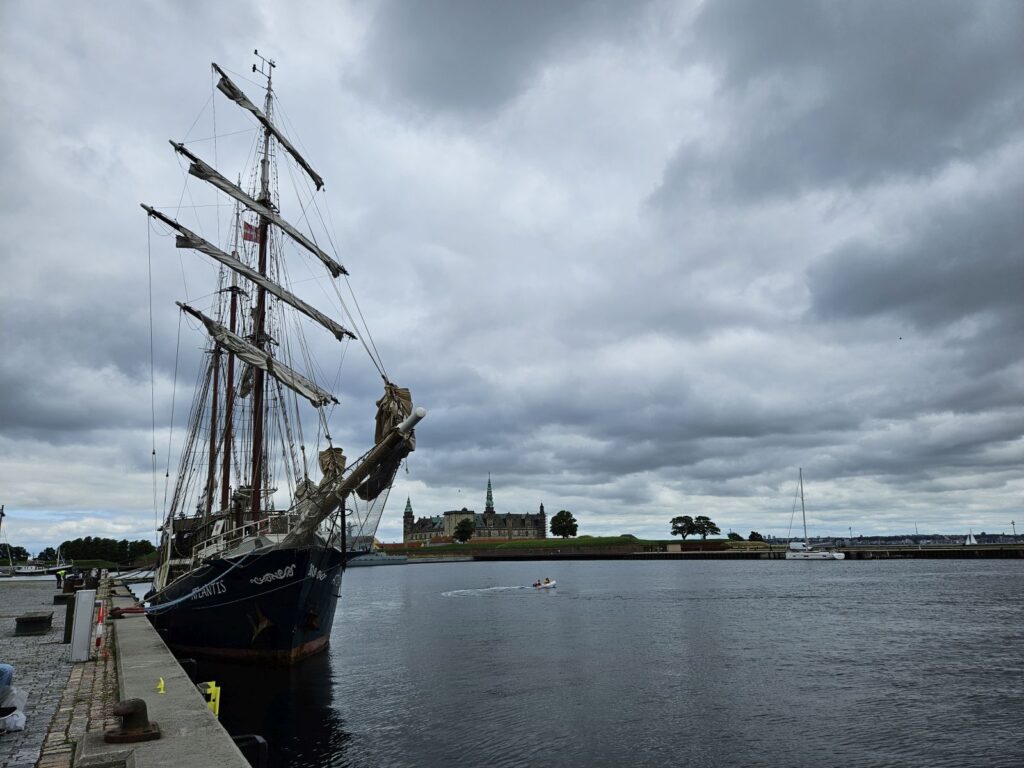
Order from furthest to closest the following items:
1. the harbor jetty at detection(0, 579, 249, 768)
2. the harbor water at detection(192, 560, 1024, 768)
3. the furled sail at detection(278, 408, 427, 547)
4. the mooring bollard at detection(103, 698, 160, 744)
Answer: the furled sail at detection(278, 408, 427, 547) → the harbor water at detection(192, 560, 1024, 768) → the mooring bollard at detection(103, 698, 160, 744) → the harbor jetty at detection(0, 579, 249, 768)

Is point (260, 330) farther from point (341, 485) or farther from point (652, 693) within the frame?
point (652, 693)

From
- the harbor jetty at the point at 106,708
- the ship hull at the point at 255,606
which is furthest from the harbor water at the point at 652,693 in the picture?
the harbor jetty at the point at 106,708

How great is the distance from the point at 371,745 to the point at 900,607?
50.7m

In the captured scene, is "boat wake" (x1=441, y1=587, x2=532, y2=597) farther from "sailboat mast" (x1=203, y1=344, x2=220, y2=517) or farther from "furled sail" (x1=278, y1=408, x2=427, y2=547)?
"furled sail" (x1=278, y1=408, x2=427, y2=547)

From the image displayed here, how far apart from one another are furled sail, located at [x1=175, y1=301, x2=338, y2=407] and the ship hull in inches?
370

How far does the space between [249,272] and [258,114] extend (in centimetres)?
1059

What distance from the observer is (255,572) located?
25.7 m

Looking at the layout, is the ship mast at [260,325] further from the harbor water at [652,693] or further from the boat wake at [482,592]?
the boat wake at [482,592]

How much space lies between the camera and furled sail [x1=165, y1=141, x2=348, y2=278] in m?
34.4

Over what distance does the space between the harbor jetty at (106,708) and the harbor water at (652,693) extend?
429 centimetres

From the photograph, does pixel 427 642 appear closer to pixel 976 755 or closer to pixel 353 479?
pixel 353 479

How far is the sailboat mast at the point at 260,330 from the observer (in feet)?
109

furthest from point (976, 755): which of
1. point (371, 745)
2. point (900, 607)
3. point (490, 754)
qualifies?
point (900, 607)

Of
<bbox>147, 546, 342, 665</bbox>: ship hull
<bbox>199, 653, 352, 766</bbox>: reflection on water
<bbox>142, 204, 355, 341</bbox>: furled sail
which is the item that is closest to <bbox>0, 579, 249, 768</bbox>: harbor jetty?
<bbox>199, 653, 352, 766</bbox>: reflection on water
